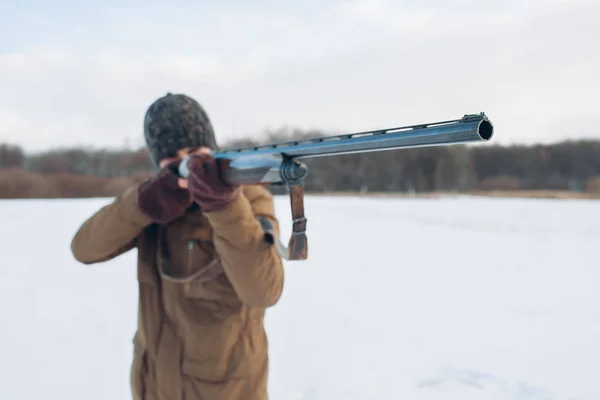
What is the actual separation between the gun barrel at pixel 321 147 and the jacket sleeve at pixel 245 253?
4.7 inches

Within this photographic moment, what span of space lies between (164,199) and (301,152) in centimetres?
59

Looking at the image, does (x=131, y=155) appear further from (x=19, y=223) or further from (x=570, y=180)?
(x=570, y=180)

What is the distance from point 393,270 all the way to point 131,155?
31.7 ft

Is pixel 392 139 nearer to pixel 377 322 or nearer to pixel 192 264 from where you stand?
pixel 192 264

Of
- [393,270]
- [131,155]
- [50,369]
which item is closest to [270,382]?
[50,369]

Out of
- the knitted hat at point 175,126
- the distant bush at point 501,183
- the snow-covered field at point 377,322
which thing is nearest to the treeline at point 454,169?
the distant bush at point 501,183

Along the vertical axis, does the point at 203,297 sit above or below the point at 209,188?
below

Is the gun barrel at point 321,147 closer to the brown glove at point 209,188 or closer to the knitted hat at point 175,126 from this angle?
the brown glove at point 209,188

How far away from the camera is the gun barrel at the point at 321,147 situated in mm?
915

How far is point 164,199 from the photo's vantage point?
1.56m

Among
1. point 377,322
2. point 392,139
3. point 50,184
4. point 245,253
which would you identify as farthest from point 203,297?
point 50,184

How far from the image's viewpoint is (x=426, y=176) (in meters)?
20.2

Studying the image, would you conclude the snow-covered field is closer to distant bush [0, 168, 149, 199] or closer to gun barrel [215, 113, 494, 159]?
gun barrel [215, 113, 494, 159]

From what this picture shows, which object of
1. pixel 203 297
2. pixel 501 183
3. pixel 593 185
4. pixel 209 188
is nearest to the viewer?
pixel 209 188
